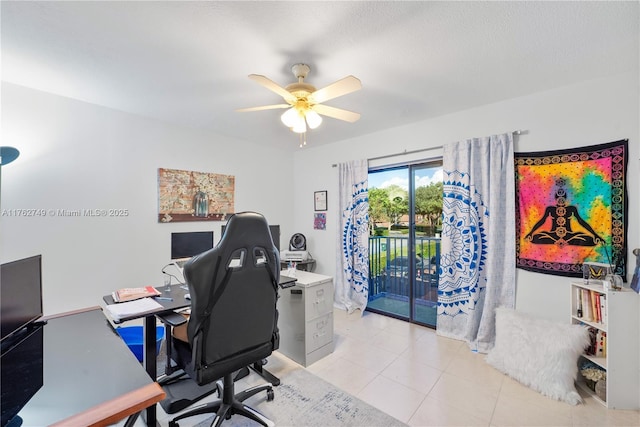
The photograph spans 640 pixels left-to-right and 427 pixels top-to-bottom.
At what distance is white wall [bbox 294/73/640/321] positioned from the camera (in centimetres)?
202

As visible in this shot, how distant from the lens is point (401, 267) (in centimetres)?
385

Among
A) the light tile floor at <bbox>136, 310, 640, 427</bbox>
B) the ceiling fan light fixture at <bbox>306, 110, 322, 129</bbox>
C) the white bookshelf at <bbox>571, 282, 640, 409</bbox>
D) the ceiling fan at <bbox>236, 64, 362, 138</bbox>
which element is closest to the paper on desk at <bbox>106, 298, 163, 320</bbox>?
the light tile floor at <bbox>136, 310, 640, 427</bbox>

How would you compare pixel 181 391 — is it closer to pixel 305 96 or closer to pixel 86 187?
pixel 86 187

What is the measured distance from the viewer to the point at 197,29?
1572 mm

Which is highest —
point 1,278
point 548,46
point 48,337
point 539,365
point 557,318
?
point 548,46

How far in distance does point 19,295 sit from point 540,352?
3.30 meters

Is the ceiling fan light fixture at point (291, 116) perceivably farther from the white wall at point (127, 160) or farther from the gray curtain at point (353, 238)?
the gray curtain at point (353, 238)

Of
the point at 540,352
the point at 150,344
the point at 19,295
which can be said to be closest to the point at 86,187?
the point at 19,295

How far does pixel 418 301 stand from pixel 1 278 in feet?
12.6

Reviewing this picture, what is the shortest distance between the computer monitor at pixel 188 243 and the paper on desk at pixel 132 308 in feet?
→ 1.91

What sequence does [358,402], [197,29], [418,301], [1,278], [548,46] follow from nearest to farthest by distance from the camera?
[1,278] → [197,29] → [548,46] → [358,402] → [418,301]

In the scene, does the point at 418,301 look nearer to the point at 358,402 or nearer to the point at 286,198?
the point at 358,402

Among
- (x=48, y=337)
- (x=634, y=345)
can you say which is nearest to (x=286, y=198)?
(x=48, y=337)

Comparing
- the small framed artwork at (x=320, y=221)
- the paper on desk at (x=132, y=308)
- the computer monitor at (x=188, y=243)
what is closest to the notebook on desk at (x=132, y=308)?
the paper on desk at (x=132, y=308)
